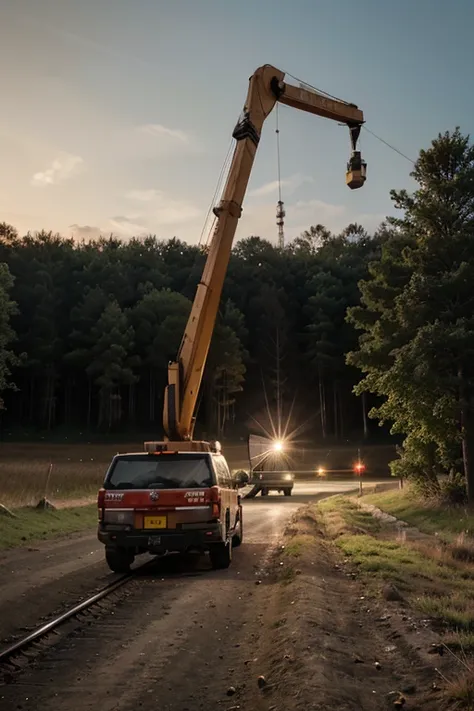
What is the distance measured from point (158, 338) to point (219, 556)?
207 ft

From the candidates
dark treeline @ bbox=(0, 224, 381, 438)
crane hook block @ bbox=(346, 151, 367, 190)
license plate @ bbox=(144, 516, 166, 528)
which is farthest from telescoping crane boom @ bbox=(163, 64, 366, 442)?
dark treeline @ bbox=(0, 224, 381, 438)

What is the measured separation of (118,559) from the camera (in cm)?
1252

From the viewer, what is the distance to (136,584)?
11.4 m

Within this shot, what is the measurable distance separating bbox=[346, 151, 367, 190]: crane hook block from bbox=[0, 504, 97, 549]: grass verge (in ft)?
40.8

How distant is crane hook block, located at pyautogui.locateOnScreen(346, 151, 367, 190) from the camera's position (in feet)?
59.1

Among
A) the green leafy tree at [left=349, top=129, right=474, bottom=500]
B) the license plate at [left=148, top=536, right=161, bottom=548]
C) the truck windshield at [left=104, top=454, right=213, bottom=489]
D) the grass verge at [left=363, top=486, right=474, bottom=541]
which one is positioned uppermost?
the green leafy tree at [left=349, top=129, right=474, bottom=500]

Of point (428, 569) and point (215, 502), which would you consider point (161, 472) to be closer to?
point (215, 502)

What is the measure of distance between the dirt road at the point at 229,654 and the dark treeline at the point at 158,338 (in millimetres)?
60820

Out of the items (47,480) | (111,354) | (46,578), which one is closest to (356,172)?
(46,578)

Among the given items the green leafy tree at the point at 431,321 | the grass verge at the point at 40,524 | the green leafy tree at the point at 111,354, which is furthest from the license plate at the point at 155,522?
the green leafy tree at the point at 111,354

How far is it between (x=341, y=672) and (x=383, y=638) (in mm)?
1630

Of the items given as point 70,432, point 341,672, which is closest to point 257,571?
point 341,672

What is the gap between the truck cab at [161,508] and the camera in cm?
1207

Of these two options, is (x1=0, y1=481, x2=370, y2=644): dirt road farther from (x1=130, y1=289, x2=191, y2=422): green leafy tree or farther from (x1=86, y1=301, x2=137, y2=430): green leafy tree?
(x1=130, y1=289, x2=191, y2=422): green leafy tree
